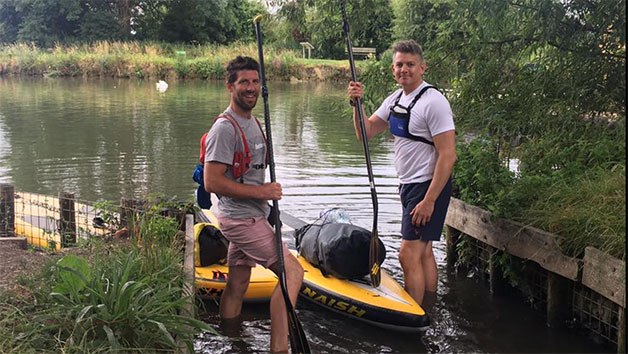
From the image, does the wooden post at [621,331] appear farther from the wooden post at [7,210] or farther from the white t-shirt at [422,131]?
the wooden post at [7,210]

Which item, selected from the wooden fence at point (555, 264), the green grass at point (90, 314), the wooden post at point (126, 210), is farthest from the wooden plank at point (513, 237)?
the wooden post at point (126, 210)

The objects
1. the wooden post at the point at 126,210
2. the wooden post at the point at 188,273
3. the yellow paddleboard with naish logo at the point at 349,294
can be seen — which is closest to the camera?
the wooden post at the point at 188,273

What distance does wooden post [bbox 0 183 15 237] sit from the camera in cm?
707

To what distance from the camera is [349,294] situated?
579 cm

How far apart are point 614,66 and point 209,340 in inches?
176

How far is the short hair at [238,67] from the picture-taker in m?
4.64

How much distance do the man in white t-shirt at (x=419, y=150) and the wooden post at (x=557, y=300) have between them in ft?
3.40

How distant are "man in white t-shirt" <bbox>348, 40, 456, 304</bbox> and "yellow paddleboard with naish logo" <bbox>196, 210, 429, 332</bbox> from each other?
0.28 metres

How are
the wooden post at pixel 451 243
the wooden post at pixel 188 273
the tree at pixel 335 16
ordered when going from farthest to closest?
the tree at pixel 335 16
the wooden post at pixel 451 243
the wooden post at pixel 188 273

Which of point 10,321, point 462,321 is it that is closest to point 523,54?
point 462,321

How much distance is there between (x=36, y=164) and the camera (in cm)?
1309

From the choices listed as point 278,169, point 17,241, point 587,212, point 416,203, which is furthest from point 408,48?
point 278,169

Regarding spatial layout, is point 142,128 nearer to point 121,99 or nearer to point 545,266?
point 121,99

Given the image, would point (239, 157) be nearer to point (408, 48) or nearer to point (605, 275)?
point (408, 48)
